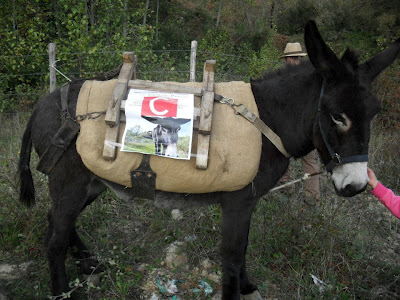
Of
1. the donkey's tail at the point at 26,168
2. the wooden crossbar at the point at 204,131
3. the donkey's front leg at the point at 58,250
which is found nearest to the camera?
the wooden crossbar at the point at 204,131

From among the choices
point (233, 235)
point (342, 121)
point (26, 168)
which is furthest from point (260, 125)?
point (26, 168)

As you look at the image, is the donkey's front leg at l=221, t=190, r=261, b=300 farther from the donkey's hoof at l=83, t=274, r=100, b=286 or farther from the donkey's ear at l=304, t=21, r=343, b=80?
the donkey's hoof at l=83, t=274, r=100, b=286

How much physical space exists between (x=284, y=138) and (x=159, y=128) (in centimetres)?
88

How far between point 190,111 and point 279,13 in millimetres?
19930

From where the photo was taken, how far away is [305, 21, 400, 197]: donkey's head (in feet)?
6.56

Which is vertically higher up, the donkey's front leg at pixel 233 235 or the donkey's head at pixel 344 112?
the donkey's head at pixel 344 112

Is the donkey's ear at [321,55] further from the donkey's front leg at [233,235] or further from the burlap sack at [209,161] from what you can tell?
the donkey's front leg at [233,235]

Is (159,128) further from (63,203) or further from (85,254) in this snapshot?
(85,254)

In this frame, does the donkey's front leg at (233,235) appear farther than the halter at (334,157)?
Yes

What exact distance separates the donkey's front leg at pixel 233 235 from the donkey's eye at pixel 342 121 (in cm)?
76

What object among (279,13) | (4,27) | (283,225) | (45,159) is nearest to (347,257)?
(283,225)

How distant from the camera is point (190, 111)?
2.19 meters

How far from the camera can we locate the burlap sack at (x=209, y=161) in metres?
2.15

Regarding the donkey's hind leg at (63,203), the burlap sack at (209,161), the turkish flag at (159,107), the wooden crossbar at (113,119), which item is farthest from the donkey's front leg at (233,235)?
the donkey's hind leg at (63,203)
